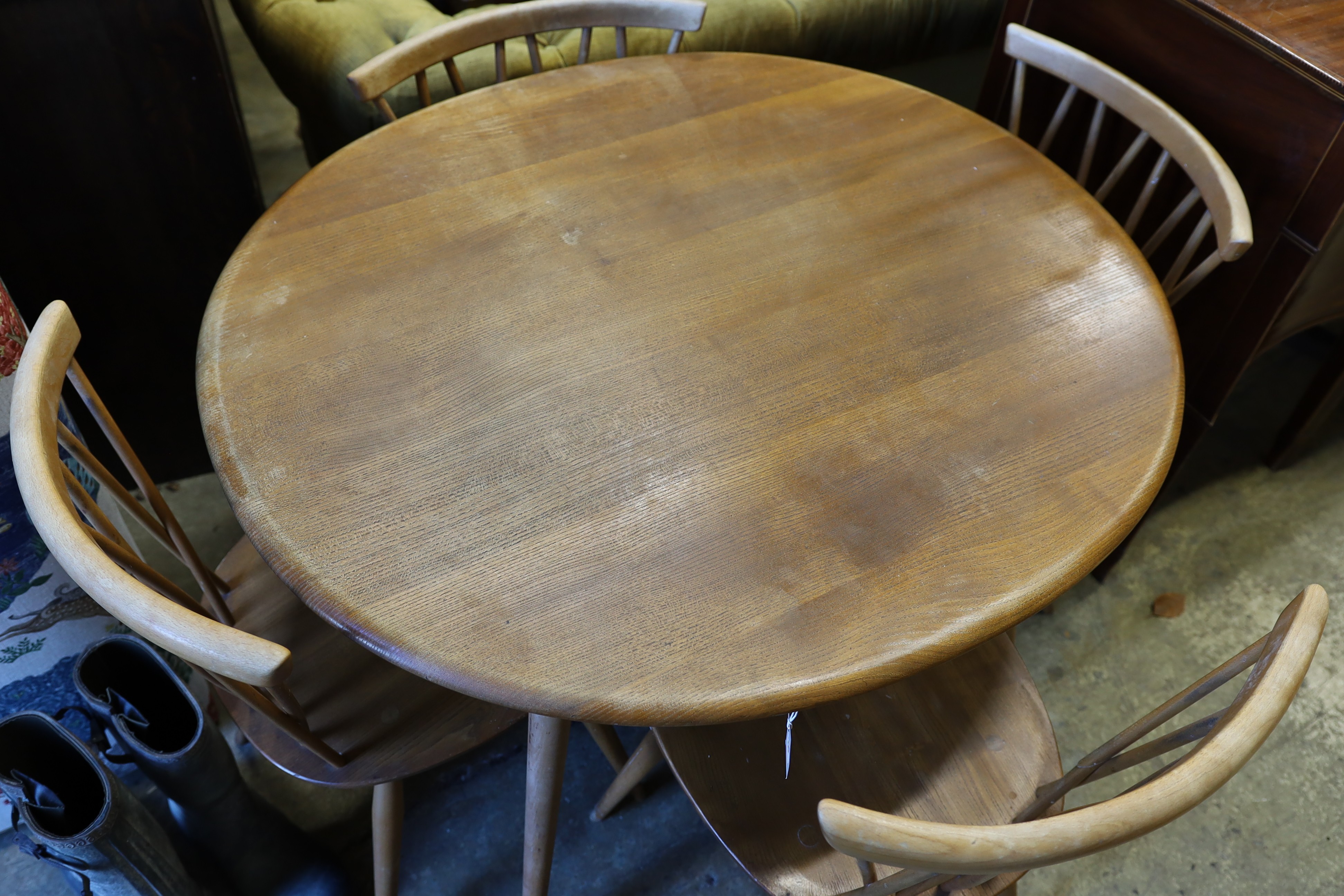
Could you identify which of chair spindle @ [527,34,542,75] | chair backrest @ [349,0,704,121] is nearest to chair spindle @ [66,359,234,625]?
chair backrest @ [349,0,704,121]

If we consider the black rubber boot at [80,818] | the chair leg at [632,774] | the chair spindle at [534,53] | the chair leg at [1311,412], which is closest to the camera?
the black rubber boot at [80,818]

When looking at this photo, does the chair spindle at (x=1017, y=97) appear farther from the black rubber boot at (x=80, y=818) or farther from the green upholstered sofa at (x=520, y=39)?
the black rubber boot at (x=80, y=818)

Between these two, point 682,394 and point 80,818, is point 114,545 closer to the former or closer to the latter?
point 80,818

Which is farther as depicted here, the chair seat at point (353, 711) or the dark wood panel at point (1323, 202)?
the dark wood panel at point (1323, 202)

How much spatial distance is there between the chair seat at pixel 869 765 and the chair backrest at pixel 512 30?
3.48 ft

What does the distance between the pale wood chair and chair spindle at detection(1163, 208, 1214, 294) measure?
1.09m

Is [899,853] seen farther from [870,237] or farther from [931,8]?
[931,8]

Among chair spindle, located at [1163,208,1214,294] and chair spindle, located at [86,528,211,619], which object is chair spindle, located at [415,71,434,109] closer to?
chair spindle, located at [86,528,211,619]

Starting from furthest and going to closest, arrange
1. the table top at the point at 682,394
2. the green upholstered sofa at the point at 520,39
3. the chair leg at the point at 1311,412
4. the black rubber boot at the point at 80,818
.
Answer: the chair leg at the point at 1311,412 < the green upholstered sofa at the point at 520,39 < the black rubber boot at the point at 80,818 < the table top at the point at 682,394

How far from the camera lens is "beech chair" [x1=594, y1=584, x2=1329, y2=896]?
0.72m

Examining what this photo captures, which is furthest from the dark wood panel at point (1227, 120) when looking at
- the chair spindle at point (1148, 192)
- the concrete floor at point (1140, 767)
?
the concrete floor at point (1140, 767)

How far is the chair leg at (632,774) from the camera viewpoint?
125cm

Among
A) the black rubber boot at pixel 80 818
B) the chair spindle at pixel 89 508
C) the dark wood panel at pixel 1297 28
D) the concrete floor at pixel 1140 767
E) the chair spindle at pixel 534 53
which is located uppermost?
the dark wood panel at pixel 1297 28

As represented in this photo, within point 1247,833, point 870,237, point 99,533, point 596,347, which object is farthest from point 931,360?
point 1247,833
